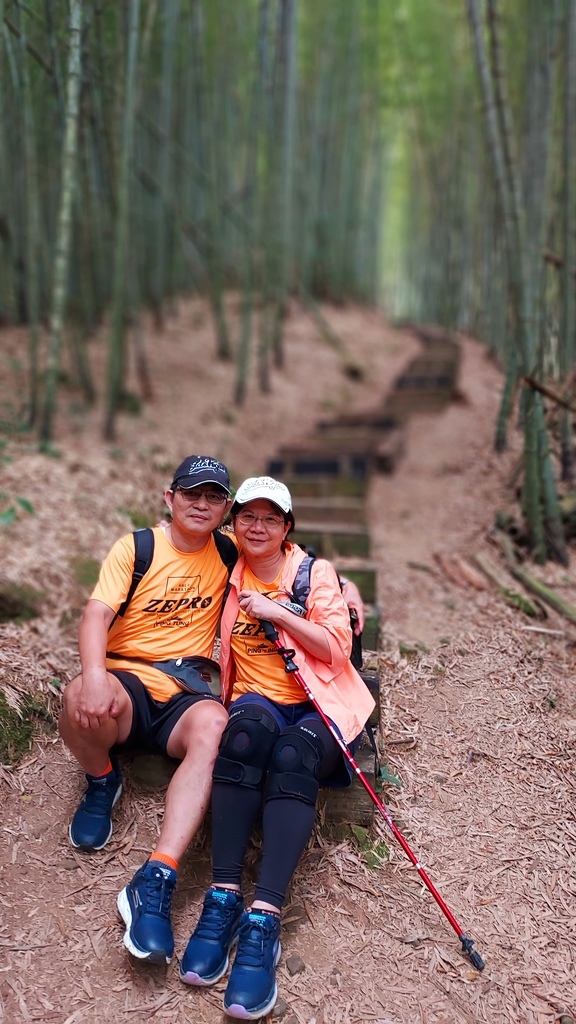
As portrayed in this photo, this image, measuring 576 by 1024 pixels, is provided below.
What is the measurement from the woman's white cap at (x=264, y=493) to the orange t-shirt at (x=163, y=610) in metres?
0.27

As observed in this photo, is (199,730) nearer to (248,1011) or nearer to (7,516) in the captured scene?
(248,1011)

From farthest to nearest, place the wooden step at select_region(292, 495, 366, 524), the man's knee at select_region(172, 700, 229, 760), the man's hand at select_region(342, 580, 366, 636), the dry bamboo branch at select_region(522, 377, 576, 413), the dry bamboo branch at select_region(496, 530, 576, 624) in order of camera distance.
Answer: the wooden step at select_region(292, 495, 366, 524), the dry bamboo branch at select_region(522, 377, 576, 413), the dry bamboo branch at select_region(496, 530, 576, 624), the man's hand at select_region(342, 580, 366, 636), the man's knee at select_region(172, 700, 229, 760)

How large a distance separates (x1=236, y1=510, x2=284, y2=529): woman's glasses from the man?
0.38ft

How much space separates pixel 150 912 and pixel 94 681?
0.56m

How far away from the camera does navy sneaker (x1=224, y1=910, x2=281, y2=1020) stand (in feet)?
5.25

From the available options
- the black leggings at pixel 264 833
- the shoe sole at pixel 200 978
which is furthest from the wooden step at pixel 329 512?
the shoe sole at pixel 200 978

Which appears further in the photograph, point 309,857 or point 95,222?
point 95,222

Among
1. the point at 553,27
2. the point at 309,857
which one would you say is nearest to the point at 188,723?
the point at 309,857

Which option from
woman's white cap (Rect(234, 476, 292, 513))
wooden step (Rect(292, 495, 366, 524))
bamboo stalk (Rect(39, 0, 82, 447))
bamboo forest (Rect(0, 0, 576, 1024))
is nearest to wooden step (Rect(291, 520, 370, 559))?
bamboo forest (Rect(0, 0, 576, 1024))

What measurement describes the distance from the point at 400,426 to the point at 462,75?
729cm

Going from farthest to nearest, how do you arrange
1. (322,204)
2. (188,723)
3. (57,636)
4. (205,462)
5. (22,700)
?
(322,204), (57,636), (22,700), (205,462), (188,723)

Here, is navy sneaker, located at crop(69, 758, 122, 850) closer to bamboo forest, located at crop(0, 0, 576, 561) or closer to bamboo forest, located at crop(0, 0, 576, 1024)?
bamboo forest, located at crop(0, 0, 576, 1024)

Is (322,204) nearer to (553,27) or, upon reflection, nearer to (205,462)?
(553,27)

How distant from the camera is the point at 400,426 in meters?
6.42
